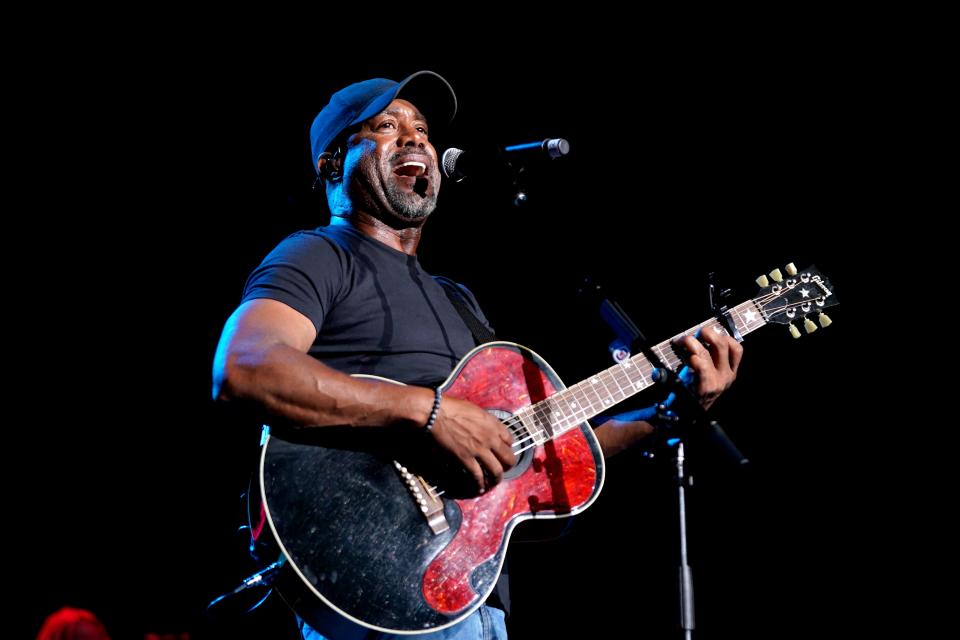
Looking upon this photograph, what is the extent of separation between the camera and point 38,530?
14.5 feet

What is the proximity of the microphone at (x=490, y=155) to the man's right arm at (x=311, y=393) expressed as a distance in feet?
2.69

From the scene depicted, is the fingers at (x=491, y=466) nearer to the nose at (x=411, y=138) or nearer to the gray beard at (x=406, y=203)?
the gray beard at (x=406, y=203)

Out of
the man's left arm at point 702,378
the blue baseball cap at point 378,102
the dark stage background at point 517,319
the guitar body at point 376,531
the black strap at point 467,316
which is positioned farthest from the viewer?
the dark stage background at point 517,319

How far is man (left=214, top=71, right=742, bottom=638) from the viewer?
2.04 metres

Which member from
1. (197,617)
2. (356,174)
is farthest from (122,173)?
(197,617)

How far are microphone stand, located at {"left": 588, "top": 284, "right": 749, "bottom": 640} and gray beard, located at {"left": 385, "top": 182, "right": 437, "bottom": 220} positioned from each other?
122cm

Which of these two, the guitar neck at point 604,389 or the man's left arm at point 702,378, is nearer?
the guitar neck at point 604,389

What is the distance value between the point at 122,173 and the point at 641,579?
4.11m

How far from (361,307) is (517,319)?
2.05m

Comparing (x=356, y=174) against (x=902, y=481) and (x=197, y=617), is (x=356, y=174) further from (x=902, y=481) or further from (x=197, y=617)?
(x=902, y=481)

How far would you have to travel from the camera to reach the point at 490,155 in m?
2.53

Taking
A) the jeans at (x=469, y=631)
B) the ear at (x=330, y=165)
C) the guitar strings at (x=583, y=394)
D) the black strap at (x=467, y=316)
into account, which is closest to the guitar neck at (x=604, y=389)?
the guitar strings at (x=583, y=394)

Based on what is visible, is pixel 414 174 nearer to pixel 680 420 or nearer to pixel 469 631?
pixel 680 420

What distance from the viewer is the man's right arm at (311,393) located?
6.54 feet
